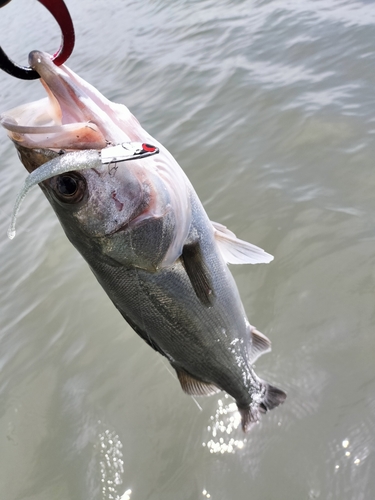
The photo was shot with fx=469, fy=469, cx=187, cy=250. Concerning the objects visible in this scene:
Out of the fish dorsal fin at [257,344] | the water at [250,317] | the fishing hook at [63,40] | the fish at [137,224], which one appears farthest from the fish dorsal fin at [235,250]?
the water at [250,317]

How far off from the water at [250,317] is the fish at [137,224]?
87 cm

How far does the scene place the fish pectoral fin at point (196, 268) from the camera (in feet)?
6.65


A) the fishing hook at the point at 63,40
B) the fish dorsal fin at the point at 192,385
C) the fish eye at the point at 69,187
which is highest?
the fishing hook at the point at 63,40

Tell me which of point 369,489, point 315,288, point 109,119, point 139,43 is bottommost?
point 369,489

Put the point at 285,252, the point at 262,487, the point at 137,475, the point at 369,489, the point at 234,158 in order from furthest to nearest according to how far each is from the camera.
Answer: the point at 234,158, the point at 285,252, the point at 137,475, the point at 262,487, the point at 369,489

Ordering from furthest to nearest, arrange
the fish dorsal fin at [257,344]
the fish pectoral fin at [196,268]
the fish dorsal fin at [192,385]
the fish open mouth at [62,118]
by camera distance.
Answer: the fish dorsal fin at [257,344]
the fish dorsal fin at [192,385]
the fish pectoral fin at [196,268]
the fish open mouth at [62,118]

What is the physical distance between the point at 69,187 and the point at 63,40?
18.6 inches

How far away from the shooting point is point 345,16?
22.6 feet

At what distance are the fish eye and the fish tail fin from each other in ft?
5.55

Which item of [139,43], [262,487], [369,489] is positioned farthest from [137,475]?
[139,43]

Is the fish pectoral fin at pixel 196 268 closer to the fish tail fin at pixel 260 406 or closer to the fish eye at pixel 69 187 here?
the fish eye at pixel 69 187

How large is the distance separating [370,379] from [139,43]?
853 centimetres

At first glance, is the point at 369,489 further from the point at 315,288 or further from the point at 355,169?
the point at 355,169

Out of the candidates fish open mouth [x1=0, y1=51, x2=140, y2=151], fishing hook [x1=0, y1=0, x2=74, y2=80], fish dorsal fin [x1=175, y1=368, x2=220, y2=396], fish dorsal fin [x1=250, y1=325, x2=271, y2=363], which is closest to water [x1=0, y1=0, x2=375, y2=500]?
fish dorsal fin [x1=250, y1=325, x2=271, y2=363]
